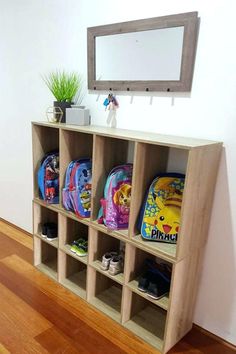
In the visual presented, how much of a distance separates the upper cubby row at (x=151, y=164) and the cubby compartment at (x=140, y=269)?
0.47ft

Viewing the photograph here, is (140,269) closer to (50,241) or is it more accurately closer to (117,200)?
(117,200)

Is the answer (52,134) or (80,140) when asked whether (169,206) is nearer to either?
(80,140)

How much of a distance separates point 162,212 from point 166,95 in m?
0.64

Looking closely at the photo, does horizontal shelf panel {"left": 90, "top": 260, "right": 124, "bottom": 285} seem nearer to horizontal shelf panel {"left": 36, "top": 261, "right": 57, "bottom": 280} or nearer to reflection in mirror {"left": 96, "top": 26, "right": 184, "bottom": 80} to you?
horizontal shelf panel {"left": 36, "top": 261, "right": 57, "bottom": 280}

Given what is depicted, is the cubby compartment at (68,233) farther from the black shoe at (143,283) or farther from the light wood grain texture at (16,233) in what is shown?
the light wood grain texture at (16,233)

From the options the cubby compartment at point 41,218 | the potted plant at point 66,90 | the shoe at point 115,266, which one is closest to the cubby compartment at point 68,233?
the cubby compartment at point 41,218

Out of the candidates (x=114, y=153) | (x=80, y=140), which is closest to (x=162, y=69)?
(x=114, y=153)

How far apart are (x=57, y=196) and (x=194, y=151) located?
1.12 m

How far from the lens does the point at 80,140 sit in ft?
6.44

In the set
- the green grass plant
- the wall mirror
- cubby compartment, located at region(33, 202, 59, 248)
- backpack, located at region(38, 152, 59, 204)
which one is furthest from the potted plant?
cubby compartment, located at region(33, 202, 59, 248)

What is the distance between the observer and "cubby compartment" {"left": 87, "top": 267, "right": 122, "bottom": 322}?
1.83 meters

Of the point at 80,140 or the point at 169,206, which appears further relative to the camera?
the point at 80,140

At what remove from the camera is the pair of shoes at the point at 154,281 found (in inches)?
61.9

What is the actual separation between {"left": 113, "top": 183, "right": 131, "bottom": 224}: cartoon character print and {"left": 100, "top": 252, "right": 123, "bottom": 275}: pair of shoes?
272 millimetres
